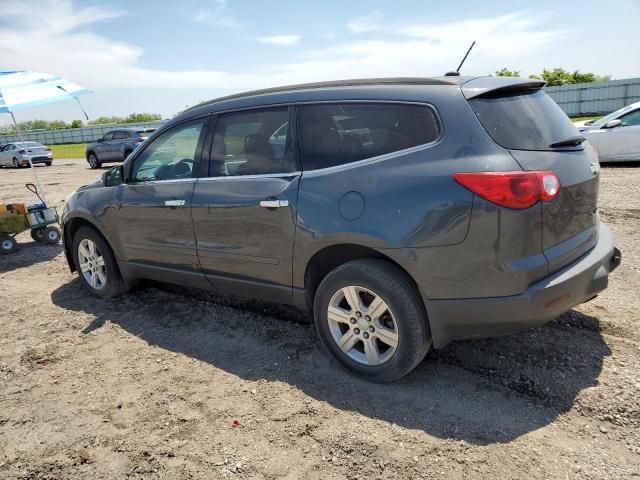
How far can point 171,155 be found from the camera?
4406 millimetres

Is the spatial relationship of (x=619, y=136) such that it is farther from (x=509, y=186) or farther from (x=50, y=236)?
(x=50, y=236)

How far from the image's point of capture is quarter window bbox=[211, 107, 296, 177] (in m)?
3.59

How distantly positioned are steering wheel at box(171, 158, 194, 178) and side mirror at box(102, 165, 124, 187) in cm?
71

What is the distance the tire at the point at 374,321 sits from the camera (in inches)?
118

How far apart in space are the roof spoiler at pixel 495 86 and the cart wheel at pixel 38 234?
7.49 m

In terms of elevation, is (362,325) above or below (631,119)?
below

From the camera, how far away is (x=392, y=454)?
2611mm

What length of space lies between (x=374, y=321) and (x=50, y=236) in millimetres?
6842

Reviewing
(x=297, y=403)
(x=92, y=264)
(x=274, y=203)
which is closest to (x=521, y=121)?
(x=274, y=203)

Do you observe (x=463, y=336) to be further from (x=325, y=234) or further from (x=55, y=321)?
(x=55, y=321)

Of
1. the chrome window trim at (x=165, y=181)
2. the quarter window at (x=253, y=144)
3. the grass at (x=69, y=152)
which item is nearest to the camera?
the quarter window at (x=253, y=144)

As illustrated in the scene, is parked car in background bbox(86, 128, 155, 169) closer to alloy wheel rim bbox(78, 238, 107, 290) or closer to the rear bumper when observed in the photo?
alloy wheel rim bbox(78, 238, 107, 290)

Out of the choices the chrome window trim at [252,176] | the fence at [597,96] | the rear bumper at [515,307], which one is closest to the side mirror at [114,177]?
the chrome window trim at [252,176]

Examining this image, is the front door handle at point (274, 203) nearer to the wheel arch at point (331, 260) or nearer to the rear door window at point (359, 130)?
the rear door window at point (359, 130)
